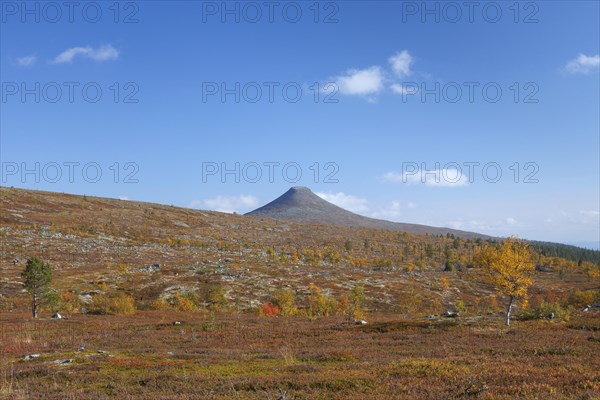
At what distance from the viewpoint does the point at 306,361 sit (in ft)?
70.3

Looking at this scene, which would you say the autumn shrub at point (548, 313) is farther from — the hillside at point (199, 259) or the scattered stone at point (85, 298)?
the scattered stone at point (85, 298)

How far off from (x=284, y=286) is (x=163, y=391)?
6510 centimetres

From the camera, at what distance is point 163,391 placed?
1416cm

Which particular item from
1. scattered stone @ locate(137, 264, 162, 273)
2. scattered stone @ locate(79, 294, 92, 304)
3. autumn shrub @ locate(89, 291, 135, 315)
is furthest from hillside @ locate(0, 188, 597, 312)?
autumn shrub @ locate(89, 291, 135, 315)

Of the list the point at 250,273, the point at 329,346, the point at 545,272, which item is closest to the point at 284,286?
the point at 250,273

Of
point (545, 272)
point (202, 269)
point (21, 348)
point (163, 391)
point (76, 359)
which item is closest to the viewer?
point (163, 391)

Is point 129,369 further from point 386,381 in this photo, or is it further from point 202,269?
point 202,269

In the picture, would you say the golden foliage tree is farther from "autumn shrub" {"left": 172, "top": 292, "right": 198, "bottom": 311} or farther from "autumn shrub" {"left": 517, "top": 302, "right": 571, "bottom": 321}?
"autumn shrub" {"left": 172, "top": 292, "right": 198, "bottom": 311}

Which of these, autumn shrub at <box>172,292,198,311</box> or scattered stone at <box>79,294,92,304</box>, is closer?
scattered stone at <box>79,294,92,304</box>

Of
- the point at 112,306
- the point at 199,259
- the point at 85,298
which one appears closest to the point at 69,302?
the point at 85,298

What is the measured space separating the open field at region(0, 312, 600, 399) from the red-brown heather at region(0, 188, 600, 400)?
0.31 feet

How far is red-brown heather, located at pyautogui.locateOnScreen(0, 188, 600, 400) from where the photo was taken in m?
14.8

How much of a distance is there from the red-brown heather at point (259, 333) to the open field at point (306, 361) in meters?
0.10

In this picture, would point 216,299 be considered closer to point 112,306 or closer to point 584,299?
point 112,306
